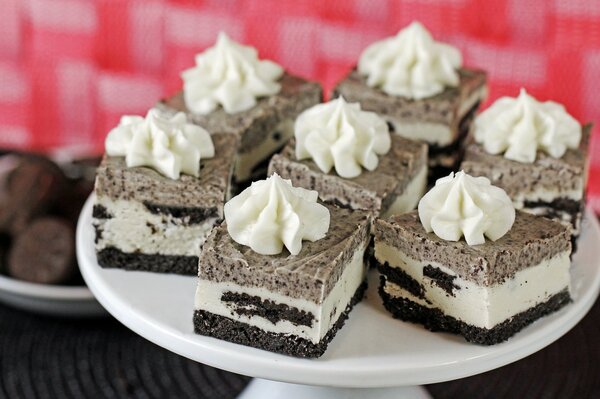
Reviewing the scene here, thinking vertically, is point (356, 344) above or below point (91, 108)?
above

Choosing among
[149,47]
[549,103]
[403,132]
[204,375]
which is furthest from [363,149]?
[149,47]

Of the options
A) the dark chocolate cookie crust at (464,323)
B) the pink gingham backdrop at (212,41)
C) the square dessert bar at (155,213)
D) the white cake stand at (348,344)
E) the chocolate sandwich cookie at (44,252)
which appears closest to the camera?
the white cake stand at (348,344)

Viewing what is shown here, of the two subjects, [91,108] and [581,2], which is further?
[91,108]

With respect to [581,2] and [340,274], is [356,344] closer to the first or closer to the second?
[340,274]

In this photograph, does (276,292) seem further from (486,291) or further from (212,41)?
(212,41)

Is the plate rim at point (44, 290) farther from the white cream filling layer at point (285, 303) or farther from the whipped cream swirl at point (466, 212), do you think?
the whipped cream swirl at point (466, 212)

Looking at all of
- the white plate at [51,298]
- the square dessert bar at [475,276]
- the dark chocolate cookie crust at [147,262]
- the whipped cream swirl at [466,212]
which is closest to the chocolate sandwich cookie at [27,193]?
the white plate at [51,298]

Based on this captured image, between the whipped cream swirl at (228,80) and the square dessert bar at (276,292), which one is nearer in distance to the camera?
the square dessert bar at (276,292)
